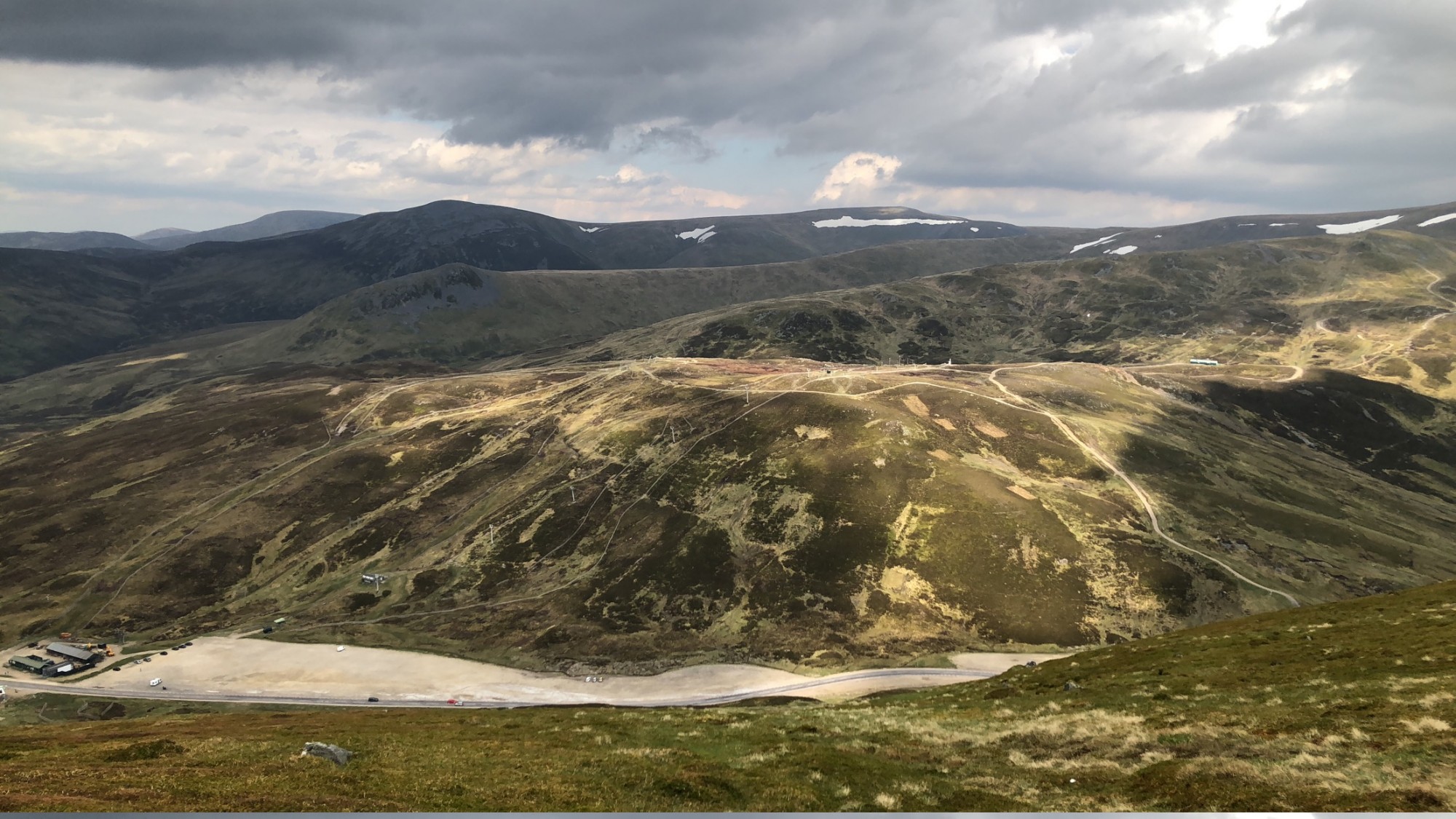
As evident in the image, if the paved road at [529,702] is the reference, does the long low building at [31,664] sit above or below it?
above

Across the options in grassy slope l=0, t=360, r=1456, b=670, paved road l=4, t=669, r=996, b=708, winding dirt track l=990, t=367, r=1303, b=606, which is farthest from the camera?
grassy slope l=0, t=360, r=1456, b=670

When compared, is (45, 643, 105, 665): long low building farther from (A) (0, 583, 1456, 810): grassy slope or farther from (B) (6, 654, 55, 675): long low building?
(A) (0, 583, 1456, 810): grassy slope

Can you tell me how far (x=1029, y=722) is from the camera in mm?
44000

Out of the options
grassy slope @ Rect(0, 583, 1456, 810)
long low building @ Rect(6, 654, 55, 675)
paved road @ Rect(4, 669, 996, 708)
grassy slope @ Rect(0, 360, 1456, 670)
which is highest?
grassy slope @ Rect(0, 583, 1456, 810)

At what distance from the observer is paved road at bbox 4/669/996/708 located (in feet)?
347

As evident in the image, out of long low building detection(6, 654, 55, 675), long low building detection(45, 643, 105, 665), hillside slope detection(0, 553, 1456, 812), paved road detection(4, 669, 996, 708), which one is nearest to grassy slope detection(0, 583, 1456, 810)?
hillside slope detection(0, 553, 1456, 812)

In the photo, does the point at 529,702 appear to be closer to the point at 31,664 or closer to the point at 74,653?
the point at 74,653

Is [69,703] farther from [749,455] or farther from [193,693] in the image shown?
[749,455]

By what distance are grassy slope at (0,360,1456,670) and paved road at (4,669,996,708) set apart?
25.7 feet

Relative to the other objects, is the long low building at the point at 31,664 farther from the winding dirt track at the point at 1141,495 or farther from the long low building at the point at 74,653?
the winding dirt track at the point at 1141,495

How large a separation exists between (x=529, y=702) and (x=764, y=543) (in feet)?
203

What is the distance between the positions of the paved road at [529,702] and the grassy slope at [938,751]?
44.6 metres

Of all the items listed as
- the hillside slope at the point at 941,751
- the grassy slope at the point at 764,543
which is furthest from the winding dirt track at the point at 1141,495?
the hillside slope at the point at 941,751

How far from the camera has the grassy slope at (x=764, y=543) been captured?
12825cm
